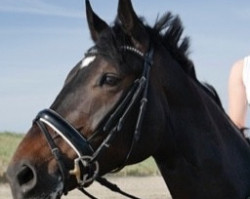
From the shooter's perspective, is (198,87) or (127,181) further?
(127,181)

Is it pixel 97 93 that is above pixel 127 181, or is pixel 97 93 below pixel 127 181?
above

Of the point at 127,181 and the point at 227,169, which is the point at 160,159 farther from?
the point at 127,181

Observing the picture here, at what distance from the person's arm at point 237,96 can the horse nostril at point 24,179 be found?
1873mm

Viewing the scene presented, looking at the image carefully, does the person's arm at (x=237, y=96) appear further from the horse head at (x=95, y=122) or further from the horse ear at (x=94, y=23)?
the horse ear at (x=94, y=23)

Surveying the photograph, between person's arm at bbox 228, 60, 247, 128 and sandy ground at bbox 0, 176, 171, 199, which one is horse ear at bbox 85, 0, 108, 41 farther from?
sandy ground at bbox 0, 176, 171, 199

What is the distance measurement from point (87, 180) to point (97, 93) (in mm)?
522

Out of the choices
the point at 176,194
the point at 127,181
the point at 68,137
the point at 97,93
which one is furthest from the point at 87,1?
the point at 127,181

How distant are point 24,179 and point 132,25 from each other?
1.21m

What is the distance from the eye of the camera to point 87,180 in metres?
3.55

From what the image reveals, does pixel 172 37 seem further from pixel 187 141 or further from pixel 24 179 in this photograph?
pixel 24 179

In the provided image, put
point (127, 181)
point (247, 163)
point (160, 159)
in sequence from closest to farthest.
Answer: point (160, 159) → point (247, 163) → point (127, 181)

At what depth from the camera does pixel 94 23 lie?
4.09 metres

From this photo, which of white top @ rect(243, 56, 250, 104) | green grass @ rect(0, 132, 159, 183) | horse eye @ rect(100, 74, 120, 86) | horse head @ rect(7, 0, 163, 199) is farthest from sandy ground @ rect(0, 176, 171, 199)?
horse eye @ rect(100, 74, 120, 86)

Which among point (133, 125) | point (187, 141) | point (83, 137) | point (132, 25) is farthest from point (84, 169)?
point (132, 25)
